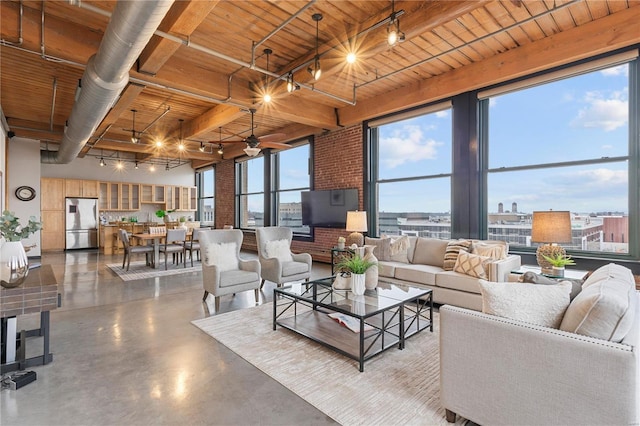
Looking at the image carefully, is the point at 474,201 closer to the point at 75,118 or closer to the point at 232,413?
the point at 232,413

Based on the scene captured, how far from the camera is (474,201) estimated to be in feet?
16.5

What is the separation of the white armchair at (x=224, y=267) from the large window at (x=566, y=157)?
12.1 ft

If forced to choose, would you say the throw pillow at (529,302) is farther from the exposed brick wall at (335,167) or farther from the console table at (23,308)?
the exposed brick wall at (335,167)

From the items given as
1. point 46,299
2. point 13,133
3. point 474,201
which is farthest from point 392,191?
point 13,133

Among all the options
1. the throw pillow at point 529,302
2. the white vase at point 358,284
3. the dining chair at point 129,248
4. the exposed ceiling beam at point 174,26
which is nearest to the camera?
the throw pillow at point 529,302

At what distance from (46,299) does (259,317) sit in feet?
6.38

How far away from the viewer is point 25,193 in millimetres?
8016

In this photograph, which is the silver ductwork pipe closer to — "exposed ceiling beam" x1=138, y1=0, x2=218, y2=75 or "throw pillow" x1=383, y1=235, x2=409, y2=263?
"exposed ceiling beam" x1=138, y1=0, x2=218, y2=75

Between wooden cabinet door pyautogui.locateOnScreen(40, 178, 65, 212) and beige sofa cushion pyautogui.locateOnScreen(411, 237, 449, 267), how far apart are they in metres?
10.6

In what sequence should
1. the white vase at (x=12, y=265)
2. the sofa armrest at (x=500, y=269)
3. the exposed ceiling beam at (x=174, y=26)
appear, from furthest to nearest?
the sofa armrest at (x=500, y=269) < the exposed ceiling beam at (x=174, y=26) < the white vase at (x=12, y=265)

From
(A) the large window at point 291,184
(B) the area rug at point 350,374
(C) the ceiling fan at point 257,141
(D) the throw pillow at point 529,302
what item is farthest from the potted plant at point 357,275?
(A) the large window at point 291,184

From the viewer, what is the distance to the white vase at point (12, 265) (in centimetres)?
234

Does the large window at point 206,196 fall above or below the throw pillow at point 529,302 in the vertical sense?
above

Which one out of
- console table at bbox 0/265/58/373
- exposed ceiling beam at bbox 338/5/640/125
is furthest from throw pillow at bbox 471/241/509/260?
console table at bbox 0/265/58/373
